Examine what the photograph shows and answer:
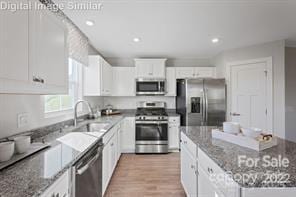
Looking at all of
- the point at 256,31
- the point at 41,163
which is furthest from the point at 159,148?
the point at 41,163

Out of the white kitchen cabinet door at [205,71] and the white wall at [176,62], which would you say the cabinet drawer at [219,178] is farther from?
the white wall at [176,62]

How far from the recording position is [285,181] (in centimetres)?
103

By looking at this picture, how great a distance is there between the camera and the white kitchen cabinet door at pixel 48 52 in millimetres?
1375

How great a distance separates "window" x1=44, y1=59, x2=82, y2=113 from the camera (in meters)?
2.50

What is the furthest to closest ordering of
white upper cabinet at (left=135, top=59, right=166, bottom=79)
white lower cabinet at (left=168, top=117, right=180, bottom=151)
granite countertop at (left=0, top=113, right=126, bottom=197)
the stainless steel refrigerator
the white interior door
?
white upper cabinet at (left=135, top=59, right=166, bottom=79)
white lower cabinet at (left=168, top=117, right=180, bottom=151)
the stainless steel refrigerator
the white interior door
granite countertop at (left=0, top=113, right=126, bottom=197)

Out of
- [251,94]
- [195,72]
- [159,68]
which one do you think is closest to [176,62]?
[195,72]

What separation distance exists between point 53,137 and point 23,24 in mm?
1256

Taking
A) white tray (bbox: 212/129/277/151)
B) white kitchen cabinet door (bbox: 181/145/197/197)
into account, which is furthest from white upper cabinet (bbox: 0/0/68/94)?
white tray (bbox: 212/129/277/151)

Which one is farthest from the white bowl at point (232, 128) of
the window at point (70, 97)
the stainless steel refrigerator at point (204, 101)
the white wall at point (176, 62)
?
the white wall at point (176, 62)

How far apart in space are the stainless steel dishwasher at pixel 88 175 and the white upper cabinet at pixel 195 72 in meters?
3.34

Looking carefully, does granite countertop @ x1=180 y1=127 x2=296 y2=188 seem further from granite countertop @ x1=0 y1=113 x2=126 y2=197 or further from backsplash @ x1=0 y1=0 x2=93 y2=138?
Result: backsplash @ x1=0 y1=0 x2=93 y2=138

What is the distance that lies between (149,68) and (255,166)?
151 inches

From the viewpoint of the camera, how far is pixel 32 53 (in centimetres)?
135

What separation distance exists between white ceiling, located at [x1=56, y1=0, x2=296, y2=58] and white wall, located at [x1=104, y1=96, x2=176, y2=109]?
148 cm
